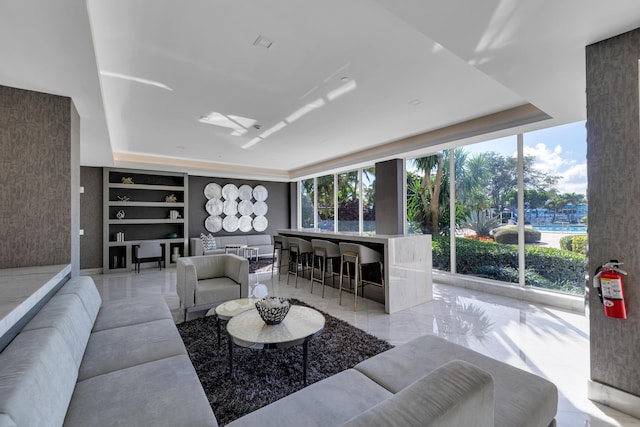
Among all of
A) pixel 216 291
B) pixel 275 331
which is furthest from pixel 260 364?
pixel 216 291

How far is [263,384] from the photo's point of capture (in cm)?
209

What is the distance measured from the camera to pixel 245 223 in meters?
8.62

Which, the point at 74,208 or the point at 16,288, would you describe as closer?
the point at 16,288

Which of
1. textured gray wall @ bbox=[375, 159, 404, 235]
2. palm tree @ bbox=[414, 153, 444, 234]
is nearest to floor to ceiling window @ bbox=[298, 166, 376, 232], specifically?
textured gray wall @ bbox=[375, 159, 404, 235]

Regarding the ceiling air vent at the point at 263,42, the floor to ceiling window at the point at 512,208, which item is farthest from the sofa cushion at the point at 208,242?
the ceiling air vent at the point at 263,42

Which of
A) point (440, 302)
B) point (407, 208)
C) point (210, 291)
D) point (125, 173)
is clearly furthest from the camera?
point (125, 173)

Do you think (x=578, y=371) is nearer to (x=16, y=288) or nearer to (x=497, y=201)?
(x=497, y=201)

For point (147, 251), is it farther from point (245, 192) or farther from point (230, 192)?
point (245, 192)

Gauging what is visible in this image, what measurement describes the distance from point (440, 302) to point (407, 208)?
2.32 metres

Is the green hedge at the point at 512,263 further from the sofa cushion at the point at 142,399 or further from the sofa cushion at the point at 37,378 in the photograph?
the sofa cushion at the point at 37,378

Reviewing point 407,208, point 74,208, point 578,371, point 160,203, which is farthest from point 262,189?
point 578,371

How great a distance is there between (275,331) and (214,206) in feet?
21.9

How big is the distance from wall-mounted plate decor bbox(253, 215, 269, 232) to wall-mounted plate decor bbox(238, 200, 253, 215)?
0.31 m

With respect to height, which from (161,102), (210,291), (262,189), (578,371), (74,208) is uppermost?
(161,102)
